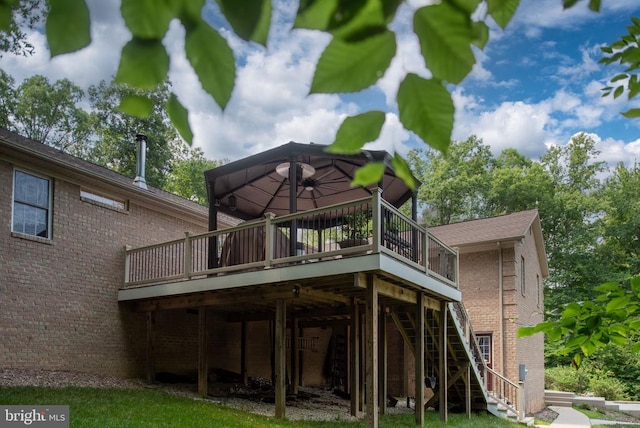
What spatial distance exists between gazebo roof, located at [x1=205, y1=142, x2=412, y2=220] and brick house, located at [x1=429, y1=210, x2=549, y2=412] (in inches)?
234

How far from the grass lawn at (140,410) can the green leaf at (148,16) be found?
27.5ft

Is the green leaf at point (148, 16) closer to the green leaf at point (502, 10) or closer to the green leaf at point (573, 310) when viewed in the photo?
the green leaf at point (502, 10)

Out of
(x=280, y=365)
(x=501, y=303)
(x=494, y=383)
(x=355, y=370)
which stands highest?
(x=501, y=303)

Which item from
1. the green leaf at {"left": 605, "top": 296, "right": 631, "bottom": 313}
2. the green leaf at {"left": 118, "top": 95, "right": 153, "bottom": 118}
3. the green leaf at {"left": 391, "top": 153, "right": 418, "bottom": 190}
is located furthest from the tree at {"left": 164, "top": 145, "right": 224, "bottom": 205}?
the green leaf at {"left": 391, "top": 153, "right": 418, "bottom": 190}

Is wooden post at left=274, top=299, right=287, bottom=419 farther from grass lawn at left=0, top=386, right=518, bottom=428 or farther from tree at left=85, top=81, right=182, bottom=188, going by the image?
tree at left=85, top=81, right=182, bottom=188

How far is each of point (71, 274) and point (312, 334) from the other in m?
9.06

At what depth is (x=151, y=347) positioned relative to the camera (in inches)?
538

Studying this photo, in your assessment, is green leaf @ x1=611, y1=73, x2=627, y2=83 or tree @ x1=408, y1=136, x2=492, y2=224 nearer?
green leaf @ x1=611, y1=73, x2=627, y2=83

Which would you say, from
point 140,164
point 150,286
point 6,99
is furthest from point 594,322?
point 6,99

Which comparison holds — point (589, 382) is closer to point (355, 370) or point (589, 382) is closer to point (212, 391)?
point (355, 370)

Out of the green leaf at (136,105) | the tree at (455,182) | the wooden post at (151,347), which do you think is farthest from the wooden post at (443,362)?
the tree at (455,182)

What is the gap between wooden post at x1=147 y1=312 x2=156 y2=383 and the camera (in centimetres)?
1360

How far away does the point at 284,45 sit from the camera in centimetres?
103

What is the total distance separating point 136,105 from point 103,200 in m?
13.9
